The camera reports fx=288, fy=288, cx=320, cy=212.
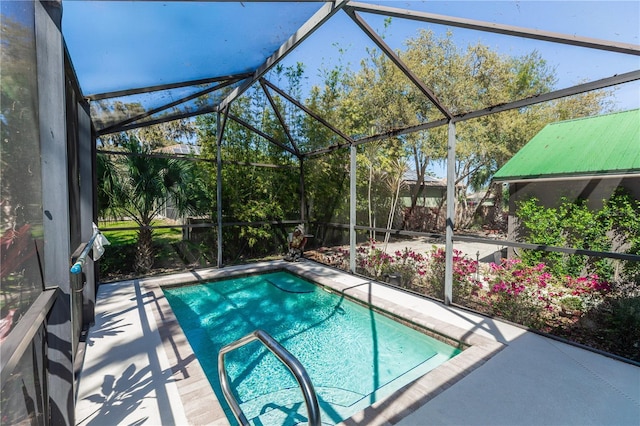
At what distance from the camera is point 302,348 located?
403 centimetres

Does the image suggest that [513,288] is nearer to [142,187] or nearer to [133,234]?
[142,187]

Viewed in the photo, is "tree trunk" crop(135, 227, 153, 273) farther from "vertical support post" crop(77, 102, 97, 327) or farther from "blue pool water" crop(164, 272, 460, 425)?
"vertical support post" crop(77, 102, 97, 327)

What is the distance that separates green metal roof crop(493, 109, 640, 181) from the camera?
449 cm

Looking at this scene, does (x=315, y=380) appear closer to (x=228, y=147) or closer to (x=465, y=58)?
(x=228, y=147)

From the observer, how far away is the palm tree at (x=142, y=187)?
234 inches

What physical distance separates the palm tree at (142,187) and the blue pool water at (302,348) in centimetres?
152

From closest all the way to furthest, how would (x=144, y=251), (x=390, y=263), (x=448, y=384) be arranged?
(x=448, y=384)
(x=390, y=263)
(x=144, y=251)

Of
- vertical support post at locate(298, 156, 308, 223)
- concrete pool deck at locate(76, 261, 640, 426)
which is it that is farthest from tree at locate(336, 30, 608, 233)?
concrete pool deck at locate(76, 261, 640, 426)

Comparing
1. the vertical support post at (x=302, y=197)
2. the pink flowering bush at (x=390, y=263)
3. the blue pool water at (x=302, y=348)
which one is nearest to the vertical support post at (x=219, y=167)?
the blue pool water at (x=302, y=348)

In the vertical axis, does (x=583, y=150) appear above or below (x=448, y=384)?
above

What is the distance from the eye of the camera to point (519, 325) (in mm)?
3842

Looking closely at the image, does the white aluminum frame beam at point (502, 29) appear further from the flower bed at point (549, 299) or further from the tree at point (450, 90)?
the tree at point (450, 90)

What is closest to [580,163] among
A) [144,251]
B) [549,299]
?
[549,299]

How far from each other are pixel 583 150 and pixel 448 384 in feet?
16.1
